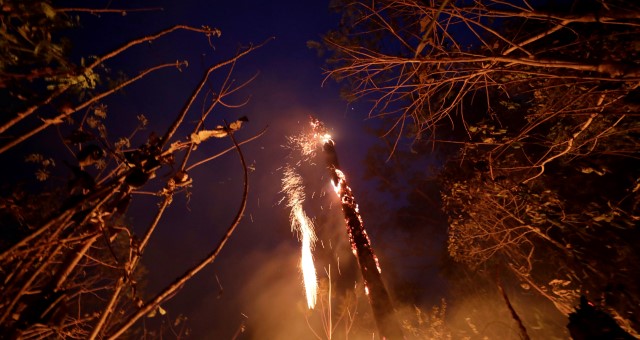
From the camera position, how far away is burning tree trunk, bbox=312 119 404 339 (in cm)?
657

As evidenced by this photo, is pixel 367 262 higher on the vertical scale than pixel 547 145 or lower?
lower

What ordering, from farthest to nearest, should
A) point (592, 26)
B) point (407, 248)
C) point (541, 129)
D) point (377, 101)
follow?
1. point (407, 248)
2. point (541, 129)
3. point (592, 26)
4. point (377, 101)

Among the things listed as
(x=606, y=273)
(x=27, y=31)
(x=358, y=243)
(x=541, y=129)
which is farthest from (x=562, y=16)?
(x=541, y=129)

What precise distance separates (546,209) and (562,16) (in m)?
5.66

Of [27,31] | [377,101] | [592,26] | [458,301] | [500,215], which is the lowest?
[458,301]

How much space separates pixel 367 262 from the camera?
6.96 m

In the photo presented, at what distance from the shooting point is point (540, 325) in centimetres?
1241

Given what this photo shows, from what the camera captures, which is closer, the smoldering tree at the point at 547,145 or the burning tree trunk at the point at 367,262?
the smoldering tree at the point at 547,145

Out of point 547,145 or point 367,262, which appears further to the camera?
point 367,262

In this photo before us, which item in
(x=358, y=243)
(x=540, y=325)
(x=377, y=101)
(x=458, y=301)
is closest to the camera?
(x=377, y=101)

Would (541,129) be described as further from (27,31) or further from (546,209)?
(27,31)

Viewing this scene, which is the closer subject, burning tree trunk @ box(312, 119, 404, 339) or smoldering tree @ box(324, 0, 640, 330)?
smoldering tree @ box(324, 0, 640, 330)

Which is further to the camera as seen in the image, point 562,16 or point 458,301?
point 458,301

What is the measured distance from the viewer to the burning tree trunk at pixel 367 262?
6.57 metres
